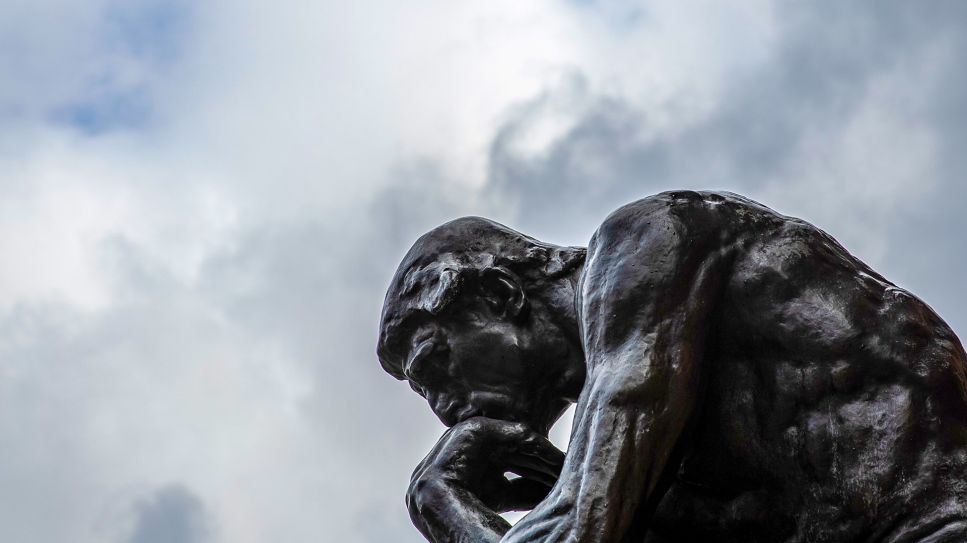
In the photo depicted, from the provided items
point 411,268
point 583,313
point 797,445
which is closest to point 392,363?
point 411,268

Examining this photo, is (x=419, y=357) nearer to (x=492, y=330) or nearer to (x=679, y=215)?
(x=492, y=330)

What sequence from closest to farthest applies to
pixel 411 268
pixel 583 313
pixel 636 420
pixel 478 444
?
pixel 636 420 < pixel 583 313 < pixel 478 444 < pixel 411 268

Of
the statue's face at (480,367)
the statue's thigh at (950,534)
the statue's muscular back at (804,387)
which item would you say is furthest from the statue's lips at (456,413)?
the statue's thigh at (950,534)

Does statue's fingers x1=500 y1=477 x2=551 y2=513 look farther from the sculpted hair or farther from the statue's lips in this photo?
the sculpted hair

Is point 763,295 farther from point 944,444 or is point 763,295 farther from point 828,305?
point 944,444

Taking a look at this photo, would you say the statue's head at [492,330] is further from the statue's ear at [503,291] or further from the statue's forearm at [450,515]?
the statue's forearm at [450,515]

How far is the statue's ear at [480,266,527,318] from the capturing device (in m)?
6.41

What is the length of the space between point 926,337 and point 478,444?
4.73ft

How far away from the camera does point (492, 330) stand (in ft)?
21.0

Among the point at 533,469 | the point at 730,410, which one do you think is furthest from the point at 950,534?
the point at 533,469

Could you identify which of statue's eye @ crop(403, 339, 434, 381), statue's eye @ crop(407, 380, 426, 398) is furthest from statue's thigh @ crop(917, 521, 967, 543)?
statue's eye @ crop(407, 380, 426, 398)

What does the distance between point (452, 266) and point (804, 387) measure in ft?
4.72

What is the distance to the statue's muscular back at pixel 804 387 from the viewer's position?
5.40m

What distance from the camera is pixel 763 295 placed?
566 centimetres
